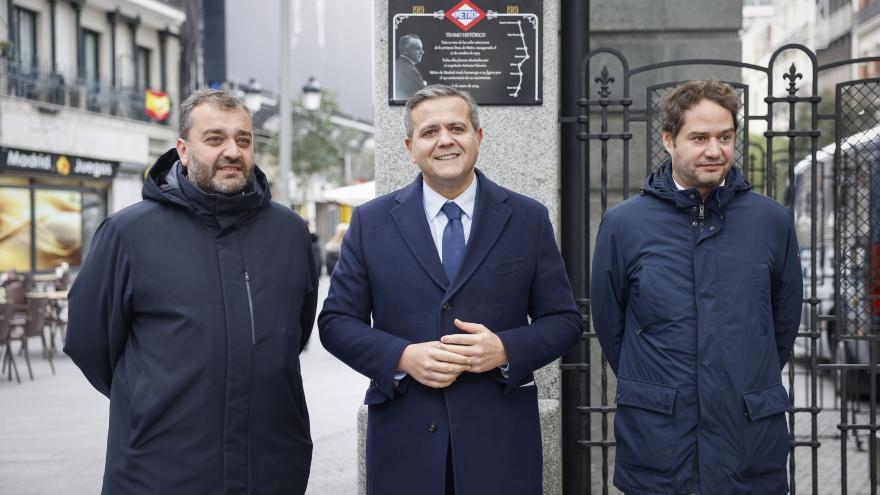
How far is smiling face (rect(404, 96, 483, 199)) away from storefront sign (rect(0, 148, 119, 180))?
2390 centimetres

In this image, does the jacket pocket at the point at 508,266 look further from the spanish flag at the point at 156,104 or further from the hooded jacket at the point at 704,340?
the spanish flag at the point at 156,104

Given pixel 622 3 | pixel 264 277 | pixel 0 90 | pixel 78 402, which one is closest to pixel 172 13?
pixel 0 90

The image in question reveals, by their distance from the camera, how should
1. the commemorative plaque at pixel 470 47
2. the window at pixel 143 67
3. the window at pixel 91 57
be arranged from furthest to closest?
the window at pixel 143 67
the window at pixel 91 57
the commemorative plaque at pixel 470 47

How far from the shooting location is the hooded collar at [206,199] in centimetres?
318

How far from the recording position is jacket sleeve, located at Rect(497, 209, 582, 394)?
3121mm

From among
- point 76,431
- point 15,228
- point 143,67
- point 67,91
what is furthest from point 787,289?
point 143,67

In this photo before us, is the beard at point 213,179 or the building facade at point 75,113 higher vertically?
the building facade at point 75,113

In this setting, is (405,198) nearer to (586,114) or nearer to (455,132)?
(455,132)

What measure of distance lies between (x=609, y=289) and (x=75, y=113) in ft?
90.4

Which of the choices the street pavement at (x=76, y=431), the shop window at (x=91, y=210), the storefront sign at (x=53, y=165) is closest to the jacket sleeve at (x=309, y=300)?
the street pavement at (x=76, y=431)

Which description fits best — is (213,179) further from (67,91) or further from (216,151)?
(67,91)

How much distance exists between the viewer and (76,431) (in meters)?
9.00

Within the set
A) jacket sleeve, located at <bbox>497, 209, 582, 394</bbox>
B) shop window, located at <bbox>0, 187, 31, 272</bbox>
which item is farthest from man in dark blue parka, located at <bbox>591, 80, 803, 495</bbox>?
shop window, located at <bbox>0, 187, 31, 272</bbox>

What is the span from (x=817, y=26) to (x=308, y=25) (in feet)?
99.0
